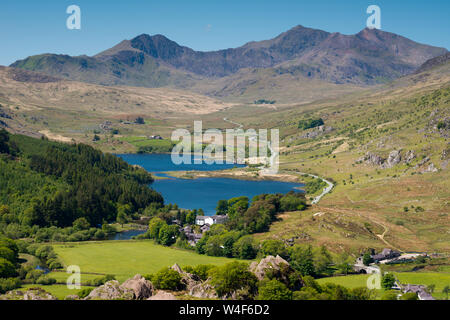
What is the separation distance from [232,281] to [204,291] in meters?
3.67

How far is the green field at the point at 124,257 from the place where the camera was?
79312mm

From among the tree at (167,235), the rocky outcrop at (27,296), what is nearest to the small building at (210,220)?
the tree at (167,235)

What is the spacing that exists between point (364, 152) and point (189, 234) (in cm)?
11010

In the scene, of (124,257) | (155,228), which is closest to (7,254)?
(124,257)

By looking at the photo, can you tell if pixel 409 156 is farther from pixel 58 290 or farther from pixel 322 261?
pixel 58 290

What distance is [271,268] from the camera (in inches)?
2240

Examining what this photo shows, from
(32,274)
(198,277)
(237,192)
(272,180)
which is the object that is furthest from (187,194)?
(198,277)

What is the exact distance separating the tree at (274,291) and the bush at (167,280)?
10136mm

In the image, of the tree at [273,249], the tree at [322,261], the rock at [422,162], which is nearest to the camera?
the tree at [322,261]

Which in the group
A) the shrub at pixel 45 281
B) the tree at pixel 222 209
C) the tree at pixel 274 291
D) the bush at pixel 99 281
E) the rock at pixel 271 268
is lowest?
the shrub at pixel 45 281

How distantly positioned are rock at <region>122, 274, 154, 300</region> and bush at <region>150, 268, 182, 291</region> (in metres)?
1.91

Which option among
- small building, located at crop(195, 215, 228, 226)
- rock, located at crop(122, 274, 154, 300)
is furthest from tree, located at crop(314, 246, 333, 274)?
small building, located at crop(195, 215, 228, 226)

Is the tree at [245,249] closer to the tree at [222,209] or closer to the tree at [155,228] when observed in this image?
the tree at [155,228]

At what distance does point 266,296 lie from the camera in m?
51.0
